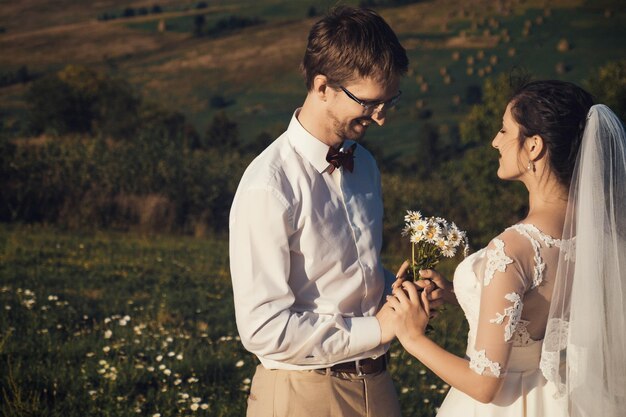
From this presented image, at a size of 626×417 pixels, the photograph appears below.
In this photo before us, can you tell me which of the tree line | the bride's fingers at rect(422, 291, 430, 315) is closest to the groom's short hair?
the bride's fingers at rect(422, 291, 430, 315)

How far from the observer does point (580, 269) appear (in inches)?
134

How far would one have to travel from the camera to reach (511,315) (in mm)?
3168

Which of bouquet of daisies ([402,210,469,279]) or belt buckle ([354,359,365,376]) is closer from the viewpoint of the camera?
belt buckle ([354,359,365,376])

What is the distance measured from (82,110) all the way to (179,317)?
103ft

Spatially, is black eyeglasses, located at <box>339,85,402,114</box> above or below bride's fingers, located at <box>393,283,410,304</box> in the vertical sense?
above

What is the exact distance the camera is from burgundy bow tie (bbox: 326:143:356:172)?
351 cm

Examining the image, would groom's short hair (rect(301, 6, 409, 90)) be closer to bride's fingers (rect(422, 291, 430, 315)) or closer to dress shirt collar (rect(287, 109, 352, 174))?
dress shirt collar (rect(287, 109, 352, 174))

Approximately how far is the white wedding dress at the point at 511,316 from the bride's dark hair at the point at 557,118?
0.31 metres

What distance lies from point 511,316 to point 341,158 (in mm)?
961

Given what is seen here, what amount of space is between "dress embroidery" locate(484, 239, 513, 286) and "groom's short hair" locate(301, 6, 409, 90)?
2.69 feet

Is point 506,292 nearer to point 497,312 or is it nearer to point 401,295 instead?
point 497,312

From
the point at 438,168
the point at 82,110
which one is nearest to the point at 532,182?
the point at 438,168

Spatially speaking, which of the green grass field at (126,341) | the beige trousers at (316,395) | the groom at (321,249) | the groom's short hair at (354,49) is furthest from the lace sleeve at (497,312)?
the green grass field at (126,341)

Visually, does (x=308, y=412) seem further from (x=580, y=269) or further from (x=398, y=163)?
(x=398, y=163)
